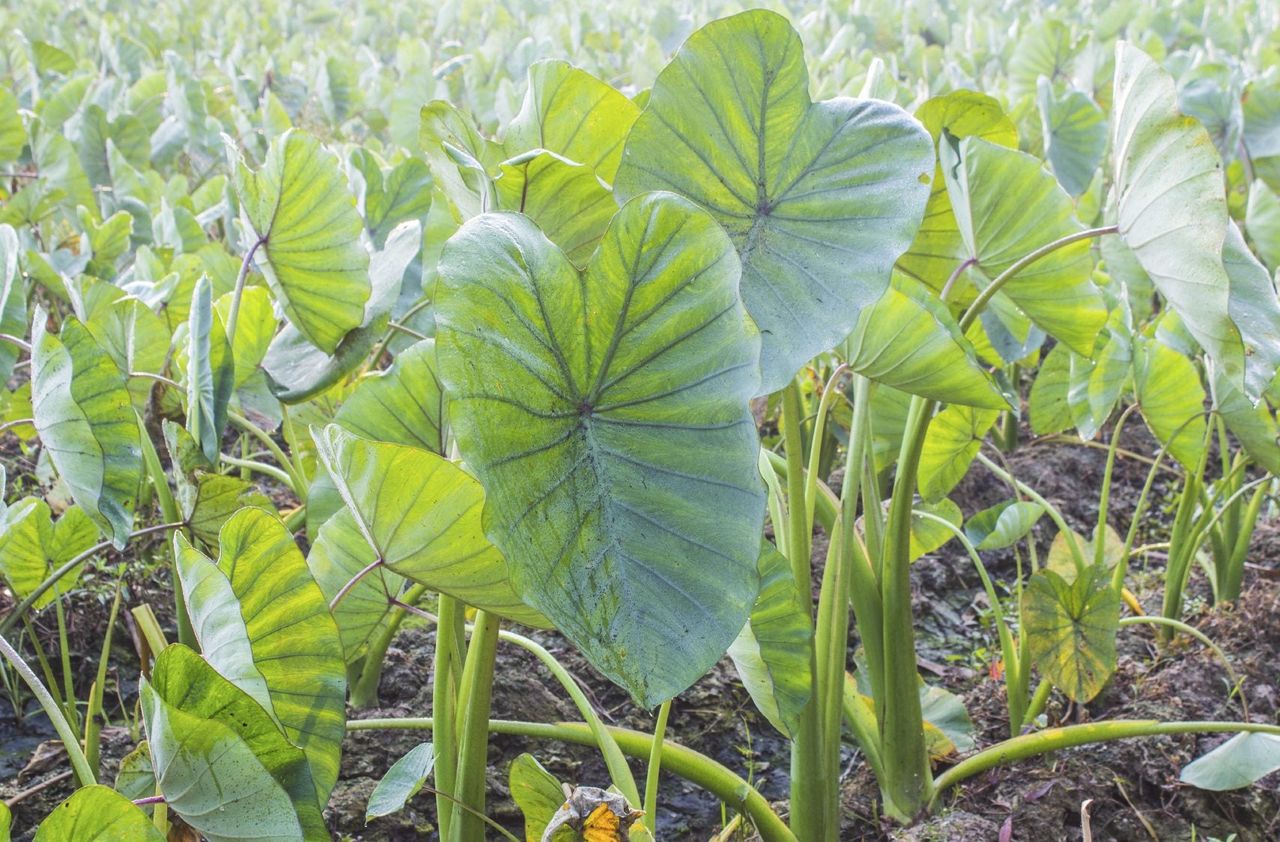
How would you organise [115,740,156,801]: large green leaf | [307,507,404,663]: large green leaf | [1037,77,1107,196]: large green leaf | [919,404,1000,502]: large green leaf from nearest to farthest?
[115,740,156,801]: large green leaf, [307,507,404,663]: large green leaf, [919,404,1000,502]: large green leaf, [1037,77,1107,196]: large green leaf

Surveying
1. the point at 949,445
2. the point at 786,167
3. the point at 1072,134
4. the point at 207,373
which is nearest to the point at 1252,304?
the point at 786,167

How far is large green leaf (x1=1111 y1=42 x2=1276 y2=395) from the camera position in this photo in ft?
2.85

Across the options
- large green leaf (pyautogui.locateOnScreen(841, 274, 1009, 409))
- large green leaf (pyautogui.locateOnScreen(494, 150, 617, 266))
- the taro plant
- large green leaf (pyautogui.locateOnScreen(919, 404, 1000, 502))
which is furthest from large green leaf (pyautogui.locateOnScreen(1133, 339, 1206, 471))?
large green leaf (pyautogui.locateOnScreen(494, 150, 617, 266))

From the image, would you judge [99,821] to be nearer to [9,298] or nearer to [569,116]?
[569,116]

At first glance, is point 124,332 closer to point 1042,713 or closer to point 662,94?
point 662,94

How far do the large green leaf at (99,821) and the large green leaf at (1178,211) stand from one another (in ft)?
2.62

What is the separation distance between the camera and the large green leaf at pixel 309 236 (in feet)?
3.68

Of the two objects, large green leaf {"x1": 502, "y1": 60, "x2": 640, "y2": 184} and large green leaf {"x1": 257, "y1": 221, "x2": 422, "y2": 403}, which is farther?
large green leaf {"x1": 257, "y1": 221, "x2": 422, "y2": 403}

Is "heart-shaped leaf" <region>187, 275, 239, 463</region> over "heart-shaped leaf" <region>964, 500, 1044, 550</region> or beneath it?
over

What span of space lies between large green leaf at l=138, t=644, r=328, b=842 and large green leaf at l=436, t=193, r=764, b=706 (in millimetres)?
209

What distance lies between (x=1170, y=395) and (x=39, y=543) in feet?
4.31

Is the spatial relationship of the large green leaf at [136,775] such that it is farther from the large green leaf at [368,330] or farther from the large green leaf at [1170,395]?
the large green leaf at [1170,395]

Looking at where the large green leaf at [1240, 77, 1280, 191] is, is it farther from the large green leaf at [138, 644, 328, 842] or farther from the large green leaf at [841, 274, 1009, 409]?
the large green leaf at [138, 644, 328, 842]

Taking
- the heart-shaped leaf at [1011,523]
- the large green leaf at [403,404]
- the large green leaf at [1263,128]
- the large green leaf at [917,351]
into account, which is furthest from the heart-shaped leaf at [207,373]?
the large green leaf at [1263,128]
